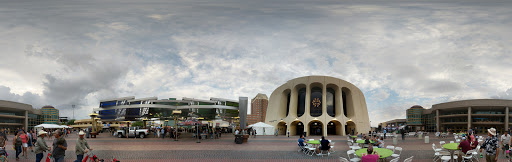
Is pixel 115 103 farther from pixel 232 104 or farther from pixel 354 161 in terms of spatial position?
pixel 354 161

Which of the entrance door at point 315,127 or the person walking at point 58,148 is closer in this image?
the person walking at point 58,148

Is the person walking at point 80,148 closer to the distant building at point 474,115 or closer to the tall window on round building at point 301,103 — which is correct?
the tall window on round building at point 301,103

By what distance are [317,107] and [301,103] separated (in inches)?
123

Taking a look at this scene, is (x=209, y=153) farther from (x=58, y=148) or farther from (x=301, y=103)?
(x=301, y=103)

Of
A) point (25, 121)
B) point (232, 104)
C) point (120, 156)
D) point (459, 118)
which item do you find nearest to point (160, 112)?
point (232, 104)

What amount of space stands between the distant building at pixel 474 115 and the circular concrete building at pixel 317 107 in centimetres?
2042

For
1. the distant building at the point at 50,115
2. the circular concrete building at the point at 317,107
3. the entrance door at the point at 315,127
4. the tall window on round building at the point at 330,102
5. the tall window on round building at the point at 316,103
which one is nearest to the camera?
the circular concrete building at the point at 317,107

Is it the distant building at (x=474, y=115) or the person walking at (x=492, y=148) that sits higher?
the person walking at (x=492, y=148)

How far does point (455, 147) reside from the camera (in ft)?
42.6

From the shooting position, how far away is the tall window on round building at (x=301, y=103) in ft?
172

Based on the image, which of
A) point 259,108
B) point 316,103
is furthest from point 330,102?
point 259,108

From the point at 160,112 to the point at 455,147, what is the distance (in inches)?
1938

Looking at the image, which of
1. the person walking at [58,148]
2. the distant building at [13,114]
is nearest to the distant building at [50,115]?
the distant building at [13,114]

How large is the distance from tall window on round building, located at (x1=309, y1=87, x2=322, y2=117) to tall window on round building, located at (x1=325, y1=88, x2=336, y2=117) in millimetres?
1643
